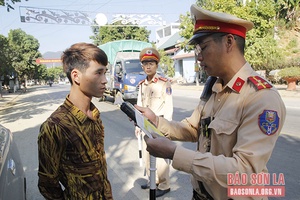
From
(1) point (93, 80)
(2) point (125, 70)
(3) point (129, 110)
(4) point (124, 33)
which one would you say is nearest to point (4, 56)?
(2) point (125, 70)

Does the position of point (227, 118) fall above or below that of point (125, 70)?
below

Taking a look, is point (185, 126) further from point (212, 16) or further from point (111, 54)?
point (111, 54)

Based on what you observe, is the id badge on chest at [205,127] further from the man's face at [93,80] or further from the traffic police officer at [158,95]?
the traffic police officer at [158,95]

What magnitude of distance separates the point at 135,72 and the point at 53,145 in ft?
30.7

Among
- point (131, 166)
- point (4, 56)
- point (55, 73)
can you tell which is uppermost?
point (4, 56)

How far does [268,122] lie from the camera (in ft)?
3.84

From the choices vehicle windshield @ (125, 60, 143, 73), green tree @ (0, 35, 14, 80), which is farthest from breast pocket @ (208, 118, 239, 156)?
green tree @ (0, 35, 14, 80)

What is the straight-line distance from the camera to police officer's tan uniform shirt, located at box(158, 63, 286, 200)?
1176 mm

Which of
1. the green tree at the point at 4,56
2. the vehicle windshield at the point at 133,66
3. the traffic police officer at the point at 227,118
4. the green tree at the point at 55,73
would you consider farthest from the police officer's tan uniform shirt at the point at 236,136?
the green tree at the point at 55,73

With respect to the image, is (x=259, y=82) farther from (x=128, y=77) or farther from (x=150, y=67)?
(x=128, y=77)

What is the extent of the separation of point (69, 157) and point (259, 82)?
116 centimetres

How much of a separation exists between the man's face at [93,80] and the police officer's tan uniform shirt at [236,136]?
0.77 meters

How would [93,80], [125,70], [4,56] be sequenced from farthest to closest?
[4,56]
[125,70]
[93,80]

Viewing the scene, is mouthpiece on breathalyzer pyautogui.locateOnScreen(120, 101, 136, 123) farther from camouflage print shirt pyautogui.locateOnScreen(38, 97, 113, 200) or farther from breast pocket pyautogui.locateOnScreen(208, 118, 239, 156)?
breast pocket pyautogui.locateOnScreen(208, 118, 239, 156)
